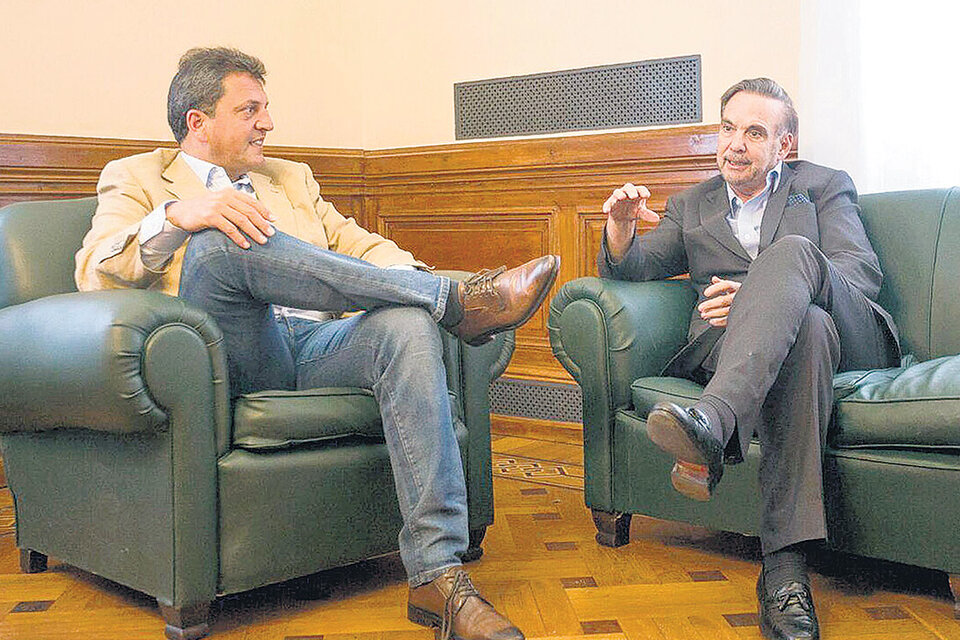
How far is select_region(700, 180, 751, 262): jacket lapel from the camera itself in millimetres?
2682

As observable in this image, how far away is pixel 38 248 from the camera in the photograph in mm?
2465

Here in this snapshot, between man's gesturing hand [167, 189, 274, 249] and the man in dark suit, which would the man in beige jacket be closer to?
man's gesturing hand [167, 189, 274, 249]

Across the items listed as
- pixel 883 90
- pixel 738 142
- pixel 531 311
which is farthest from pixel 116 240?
pixel 883 90

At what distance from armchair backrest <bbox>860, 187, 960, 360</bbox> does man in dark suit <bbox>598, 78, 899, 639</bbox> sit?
0.11 m

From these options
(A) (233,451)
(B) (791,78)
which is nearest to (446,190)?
(B) (791,78)

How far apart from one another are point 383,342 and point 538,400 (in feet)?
6.10

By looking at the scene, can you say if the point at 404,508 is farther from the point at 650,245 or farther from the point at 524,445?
the point at 524,445

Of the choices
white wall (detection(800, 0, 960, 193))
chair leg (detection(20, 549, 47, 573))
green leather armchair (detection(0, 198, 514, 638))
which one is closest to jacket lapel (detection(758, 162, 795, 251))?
white wall (detection(800, 0, 960, 193))

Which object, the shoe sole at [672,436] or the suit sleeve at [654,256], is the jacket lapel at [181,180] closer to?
Answer: the suit sleeve at [654,256]

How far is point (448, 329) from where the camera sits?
2330 mm

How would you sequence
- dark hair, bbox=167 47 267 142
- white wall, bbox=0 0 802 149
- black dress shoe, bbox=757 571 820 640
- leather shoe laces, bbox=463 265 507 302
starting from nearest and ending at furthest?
black dress shoe, bbox=757 571 820 640, leather shoe laces, bbox=463 265 507 302, dark hair, bbox=167 47 267 142, white wall, bbox=0 0 802 149

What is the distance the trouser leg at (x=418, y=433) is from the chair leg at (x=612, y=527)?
0.59 m

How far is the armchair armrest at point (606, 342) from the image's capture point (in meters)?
2.58

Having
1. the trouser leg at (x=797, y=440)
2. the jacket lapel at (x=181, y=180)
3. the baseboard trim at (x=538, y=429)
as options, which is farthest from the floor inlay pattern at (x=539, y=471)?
the jacket lapel at (x=181, y=180)
